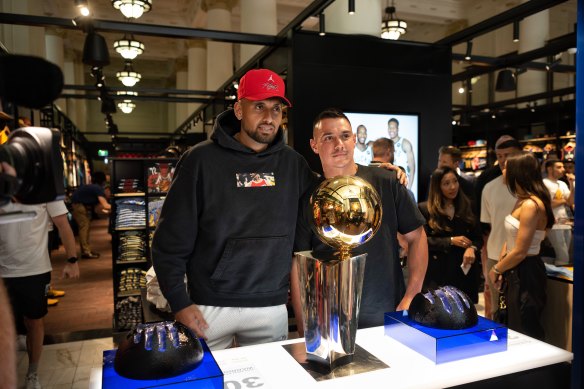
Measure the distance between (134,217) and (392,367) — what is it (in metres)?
3.96

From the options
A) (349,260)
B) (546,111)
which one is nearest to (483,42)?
(546,111)

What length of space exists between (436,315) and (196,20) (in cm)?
1267

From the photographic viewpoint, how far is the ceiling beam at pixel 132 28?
4.21m

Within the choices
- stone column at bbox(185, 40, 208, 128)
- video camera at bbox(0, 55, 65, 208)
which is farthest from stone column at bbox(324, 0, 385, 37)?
stone column at bbox(185, 40, 208, 128)

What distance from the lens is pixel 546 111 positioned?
426 inches

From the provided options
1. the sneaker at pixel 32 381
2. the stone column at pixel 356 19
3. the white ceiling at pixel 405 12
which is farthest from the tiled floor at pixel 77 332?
the white ceiling at pixel 405 12

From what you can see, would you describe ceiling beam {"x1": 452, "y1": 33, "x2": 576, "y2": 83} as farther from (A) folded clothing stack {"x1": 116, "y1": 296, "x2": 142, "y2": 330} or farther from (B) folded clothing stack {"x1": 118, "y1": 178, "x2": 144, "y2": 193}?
(A) folded clothing stack {"x1": 116, "y1": 296, "x2": 142, "y2": 330}

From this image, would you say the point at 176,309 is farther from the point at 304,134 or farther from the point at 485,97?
the point at 485,97

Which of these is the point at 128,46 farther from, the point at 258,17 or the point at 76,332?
the point at 76,332

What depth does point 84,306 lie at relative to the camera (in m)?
5.35

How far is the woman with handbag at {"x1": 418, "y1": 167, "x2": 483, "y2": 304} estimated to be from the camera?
3.56m

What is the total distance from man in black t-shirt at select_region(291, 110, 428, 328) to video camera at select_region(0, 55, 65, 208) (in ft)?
3.69

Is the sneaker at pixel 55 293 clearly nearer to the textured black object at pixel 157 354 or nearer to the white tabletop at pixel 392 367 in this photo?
the white tabletop at pixel 392 367

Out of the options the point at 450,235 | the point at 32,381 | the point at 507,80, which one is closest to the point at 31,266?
the point at 32,381
